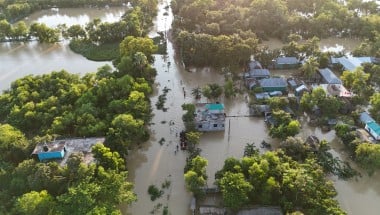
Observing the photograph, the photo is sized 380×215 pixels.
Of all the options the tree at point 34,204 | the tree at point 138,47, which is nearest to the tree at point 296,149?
the tree at point 34,204

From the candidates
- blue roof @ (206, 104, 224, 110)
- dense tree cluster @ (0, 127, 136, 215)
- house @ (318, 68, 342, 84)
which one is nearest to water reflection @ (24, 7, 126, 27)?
blue roof @ (206, 104, 224, 110)

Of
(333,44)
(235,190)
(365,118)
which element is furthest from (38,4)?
(365,118)

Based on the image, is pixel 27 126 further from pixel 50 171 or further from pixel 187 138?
pixel 187 138

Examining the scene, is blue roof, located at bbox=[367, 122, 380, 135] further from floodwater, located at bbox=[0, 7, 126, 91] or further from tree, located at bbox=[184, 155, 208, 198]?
floodwater, located at bbox=[0, 7, 126, 91]

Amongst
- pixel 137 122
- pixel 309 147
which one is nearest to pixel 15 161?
pixel 137 122

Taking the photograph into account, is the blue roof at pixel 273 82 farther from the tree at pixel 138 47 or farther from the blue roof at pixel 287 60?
the tree at pixel 138 47
